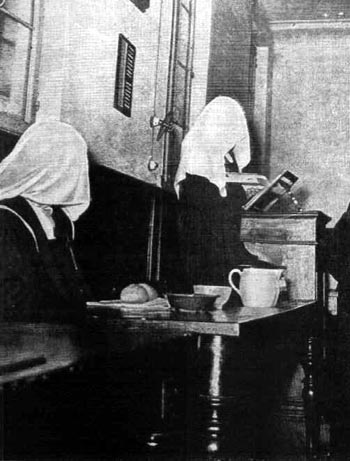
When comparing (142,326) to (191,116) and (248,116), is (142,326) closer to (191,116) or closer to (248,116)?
(191,116)

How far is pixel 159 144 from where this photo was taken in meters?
2.27

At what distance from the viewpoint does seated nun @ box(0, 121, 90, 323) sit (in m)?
1.08

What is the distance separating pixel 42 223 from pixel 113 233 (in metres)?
0.52

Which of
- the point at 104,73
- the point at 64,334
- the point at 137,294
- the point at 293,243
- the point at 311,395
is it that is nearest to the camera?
the point at 64,334

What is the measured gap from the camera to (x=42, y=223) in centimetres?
119

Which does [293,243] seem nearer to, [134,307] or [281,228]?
[281,228]

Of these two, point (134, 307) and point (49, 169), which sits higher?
point (49, 169)

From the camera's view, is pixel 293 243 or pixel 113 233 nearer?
pixel 113 233

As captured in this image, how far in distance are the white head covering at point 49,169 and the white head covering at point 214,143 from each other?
749 millimetres

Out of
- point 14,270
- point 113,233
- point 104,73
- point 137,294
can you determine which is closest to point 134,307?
point 137,294

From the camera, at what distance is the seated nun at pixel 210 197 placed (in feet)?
6.42

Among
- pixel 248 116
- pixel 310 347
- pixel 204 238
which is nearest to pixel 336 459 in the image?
pixel 310 347

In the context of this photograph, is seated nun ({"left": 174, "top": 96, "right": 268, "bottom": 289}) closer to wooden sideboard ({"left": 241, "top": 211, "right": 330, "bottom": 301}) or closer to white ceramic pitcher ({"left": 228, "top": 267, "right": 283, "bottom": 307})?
wooden sideboard ({"left": 241, "top": 211, "right": 330, "bottom": 301})

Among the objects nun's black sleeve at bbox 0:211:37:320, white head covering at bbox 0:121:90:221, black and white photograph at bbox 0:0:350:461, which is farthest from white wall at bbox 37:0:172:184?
nun's black sleeve at bbox 0:211:37:320
